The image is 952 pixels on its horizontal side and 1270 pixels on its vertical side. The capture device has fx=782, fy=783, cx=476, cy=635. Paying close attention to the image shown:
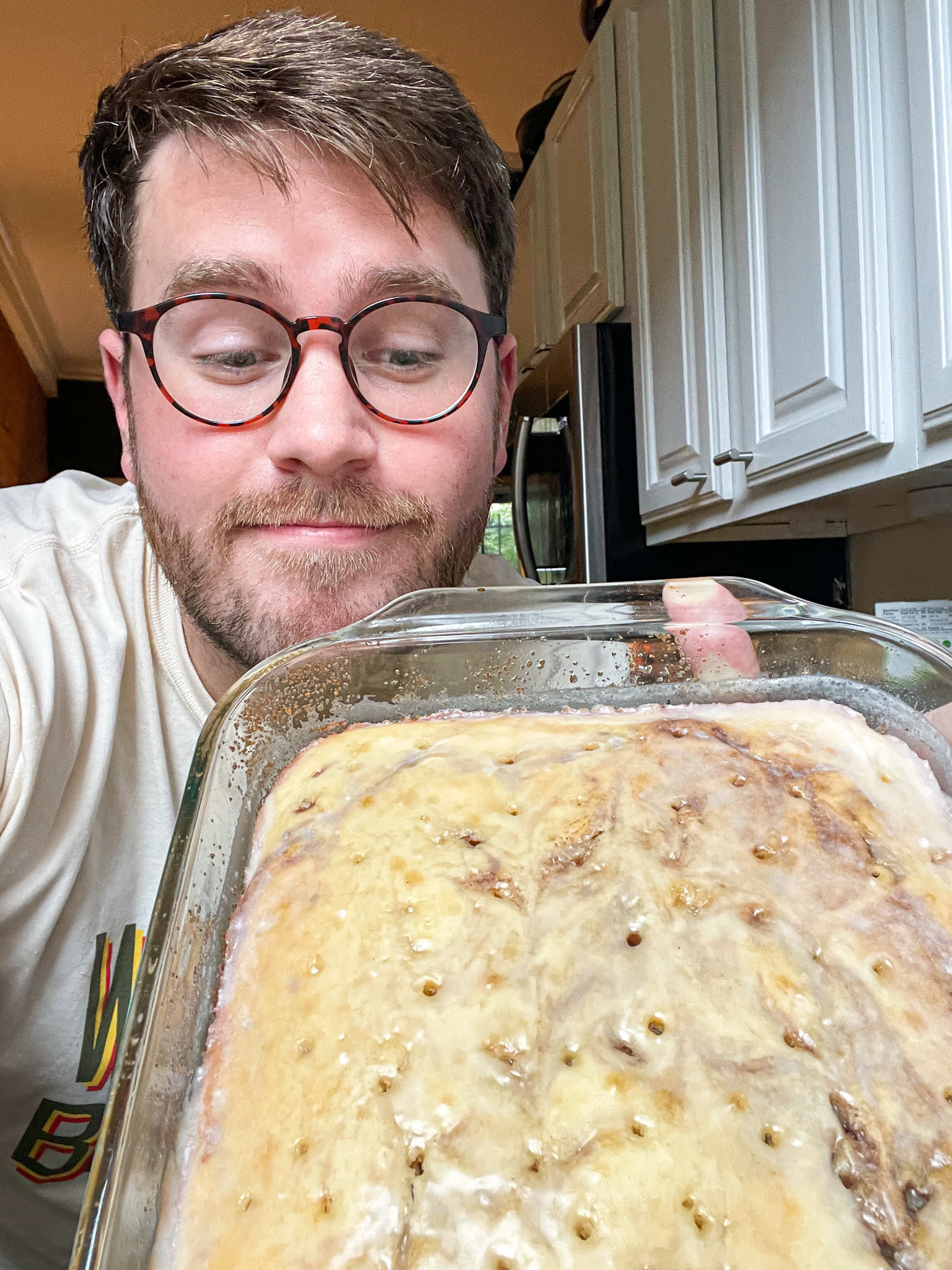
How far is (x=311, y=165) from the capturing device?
0.71 metres

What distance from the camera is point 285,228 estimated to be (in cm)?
68

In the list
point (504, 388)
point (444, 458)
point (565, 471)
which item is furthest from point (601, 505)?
point (444, 458)

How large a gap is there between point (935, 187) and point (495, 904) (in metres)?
1.05

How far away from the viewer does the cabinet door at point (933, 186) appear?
0.92 meters

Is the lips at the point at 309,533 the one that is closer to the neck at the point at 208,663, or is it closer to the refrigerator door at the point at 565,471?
the neck at the point at 208,663

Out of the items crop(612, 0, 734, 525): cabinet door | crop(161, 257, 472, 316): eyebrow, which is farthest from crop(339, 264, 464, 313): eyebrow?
crop(612, 0, 734, 525): cabinet door

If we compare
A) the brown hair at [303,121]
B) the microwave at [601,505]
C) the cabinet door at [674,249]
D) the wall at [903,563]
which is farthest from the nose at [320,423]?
the wall at [903,563]

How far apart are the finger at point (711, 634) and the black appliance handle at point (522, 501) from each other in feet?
5.87

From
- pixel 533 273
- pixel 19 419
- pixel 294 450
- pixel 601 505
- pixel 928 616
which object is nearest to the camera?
pixel 294 450

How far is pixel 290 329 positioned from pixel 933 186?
31.8 inches

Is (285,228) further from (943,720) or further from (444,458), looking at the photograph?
(943,720)

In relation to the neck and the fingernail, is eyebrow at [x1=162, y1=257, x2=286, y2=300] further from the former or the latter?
the fingernail

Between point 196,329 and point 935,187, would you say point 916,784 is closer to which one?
point 196,329

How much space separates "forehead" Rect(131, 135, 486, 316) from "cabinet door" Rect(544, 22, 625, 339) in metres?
1.39
